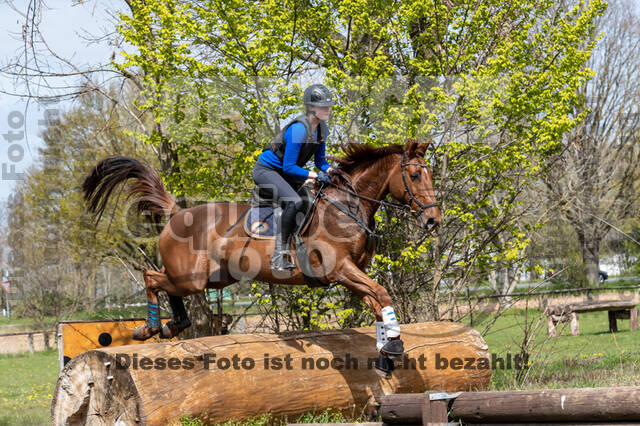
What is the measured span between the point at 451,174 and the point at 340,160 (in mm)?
3160

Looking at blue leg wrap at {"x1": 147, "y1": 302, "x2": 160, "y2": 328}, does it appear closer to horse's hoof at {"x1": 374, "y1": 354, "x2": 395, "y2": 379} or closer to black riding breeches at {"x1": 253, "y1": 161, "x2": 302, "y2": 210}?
black riding breeches at {"x1": 253, "y1": 161, "x2": 302, "y2": 210}

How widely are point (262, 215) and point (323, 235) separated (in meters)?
0.69

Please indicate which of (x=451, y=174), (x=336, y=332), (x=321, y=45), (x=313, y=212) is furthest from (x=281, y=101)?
(x=336, y=332)

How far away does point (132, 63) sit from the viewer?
9.16m

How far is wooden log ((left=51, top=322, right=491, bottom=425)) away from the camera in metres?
4.79

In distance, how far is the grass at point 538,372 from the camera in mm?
6688

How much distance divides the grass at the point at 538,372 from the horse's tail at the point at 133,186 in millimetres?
2755

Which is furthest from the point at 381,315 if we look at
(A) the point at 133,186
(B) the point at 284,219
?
(A) the point at 133,186

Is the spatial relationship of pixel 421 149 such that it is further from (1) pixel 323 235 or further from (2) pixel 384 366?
(2) pixel 384 366

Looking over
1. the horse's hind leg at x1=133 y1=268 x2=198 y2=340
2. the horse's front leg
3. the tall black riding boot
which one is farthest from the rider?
the horse's hind leg at x1=133 y1=268 x2=198 y2=340

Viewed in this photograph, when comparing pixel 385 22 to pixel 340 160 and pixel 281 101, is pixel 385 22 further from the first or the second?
pixel 340 160

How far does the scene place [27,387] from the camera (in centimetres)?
1272

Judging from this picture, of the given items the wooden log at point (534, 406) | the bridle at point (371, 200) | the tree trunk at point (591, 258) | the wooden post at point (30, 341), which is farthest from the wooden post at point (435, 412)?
the tree trunk at point (591, 258)

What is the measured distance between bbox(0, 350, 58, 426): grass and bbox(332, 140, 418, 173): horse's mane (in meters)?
4.90
